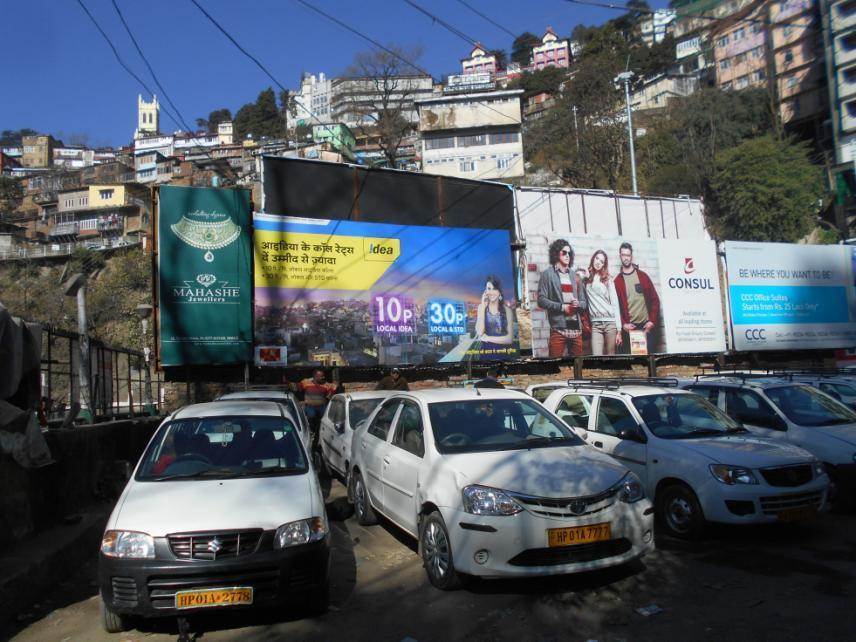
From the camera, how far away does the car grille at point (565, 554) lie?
476cm

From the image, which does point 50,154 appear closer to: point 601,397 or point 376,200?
point 376,200

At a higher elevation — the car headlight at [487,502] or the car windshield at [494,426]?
the car windshield at [494,426]

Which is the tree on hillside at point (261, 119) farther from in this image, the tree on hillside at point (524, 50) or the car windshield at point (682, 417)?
the car windshield at point (682, 417)

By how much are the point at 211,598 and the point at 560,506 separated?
255 cm

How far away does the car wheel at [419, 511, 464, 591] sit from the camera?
502 centimetres

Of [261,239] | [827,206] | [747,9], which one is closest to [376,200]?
[261,239]

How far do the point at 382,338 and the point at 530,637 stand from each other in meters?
11.5

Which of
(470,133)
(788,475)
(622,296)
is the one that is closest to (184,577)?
(788,475)

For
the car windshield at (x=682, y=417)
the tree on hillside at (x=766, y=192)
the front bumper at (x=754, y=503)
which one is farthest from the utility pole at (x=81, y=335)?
the tree on hillside at (x=766, y=192)

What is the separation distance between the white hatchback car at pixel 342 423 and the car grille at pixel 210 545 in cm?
428

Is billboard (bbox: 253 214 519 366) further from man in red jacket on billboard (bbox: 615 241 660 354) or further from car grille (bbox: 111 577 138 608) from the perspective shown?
car grille (bbox: 111 577 138 608)

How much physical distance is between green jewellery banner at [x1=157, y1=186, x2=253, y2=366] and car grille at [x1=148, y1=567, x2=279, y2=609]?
10149mm

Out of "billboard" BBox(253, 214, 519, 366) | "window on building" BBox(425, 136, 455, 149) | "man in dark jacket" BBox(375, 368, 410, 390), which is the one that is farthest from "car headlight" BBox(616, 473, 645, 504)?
"window on building" BBox(425, 136, 455, 149)

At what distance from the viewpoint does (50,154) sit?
11094 cm
